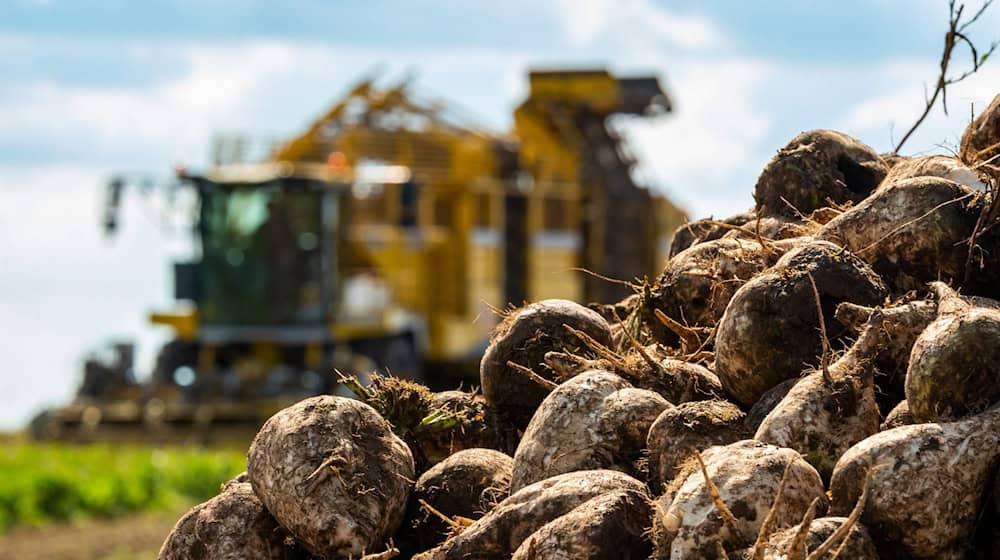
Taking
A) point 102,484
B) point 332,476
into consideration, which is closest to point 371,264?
point 102,484

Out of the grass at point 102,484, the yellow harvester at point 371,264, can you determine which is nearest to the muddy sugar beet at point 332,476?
the grass at point 102,484

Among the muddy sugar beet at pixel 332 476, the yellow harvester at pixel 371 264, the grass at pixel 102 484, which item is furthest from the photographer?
the yellow harvester at pixel 371 264


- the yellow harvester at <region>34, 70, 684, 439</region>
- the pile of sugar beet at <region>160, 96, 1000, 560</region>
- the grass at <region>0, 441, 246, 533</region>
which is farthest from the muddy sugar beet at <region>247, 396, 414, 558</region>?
the yellow harvester at <region>34, 70, 684, 439</region>

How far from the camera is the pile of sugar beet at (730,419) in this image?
3100mm

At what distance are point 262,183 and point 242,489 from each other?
15.5 m

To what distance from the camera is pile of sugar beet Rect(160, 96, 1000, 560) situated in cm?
310

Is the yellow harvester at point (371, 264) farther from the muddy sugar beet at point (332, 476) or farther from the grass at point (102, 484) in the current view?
the muddy sugar beet at point (332, 476)

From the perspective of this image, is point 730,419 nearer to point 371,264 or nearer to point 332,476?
point 332,476

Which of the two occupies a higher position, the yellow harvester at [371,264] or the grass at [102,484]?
the yellow harvester at [371,264]

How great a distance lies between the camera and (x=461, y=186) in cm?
2245

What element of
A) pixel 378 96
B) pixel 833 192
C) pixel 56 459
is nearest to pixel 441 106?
pixel 378 96

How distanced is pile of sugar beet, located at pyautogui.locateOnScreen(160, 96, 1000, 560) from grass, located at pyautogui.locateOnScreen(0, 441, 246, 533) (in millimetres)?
10962

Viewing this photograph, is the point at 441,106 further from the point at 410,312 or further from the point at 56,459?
the point at 56,459

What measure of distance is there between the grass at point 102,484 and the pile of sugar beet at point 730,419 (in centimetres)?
1096
